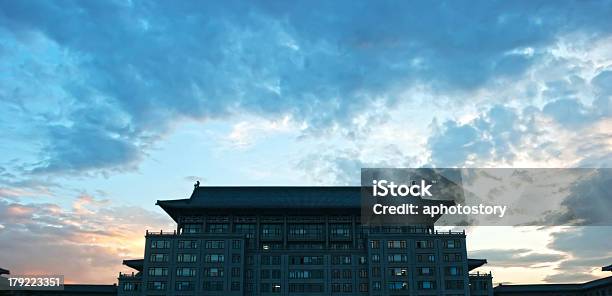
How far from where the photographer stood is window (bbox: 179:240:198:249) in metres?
122

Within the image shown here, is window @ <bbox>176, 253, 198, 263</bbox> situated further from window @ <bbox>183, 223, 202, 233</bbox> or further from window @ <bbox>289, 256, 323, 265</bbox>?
window @ <bbox>289, 256, 323, 265</bbox>

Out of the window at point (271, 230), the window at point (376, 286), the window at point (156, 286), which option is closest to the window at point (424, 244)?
the window at point (376, 286)

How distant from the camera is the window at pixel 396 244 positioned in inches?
4798

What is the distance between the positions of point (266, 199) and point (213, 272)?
24193 mm

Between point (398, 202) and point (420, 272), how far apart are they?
75.8ft

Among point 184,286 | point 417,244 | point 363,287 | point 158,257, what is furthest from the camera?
point 417,244

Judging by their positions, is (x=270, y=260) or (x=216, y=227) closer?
(x=270, y=260)

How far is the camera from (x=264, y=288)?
122m

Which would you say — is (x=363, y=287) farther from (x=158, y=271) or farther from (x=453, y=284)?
(x=158, y=271)

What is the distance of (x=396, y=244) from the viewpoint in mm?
122188

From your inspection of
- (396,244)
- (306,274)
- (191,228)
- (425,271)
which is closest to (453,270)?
(425,271)

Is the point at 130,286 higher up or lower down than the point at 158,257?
lower down

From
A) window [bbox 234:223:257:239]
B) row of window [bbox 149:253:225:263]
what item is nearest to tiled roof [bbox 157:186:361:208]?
window [bbox 234:223:257:239]

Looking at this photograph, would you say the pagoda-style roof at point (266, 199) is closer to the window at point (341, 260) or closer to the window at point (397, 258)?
the window at point (341, 260)
